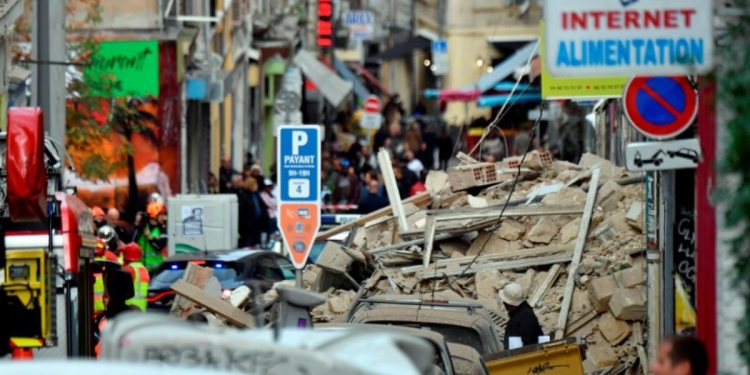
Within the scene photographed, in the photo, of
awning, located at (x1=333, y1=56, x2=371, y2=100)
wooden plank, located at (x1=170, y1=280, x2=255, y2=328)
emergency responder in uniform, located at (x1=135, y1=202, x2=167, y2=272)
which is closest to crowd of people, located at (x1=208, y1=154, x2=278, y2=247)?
emergency responder in uniform, located at (x1=135, y1=202, x2=167, y2=272)

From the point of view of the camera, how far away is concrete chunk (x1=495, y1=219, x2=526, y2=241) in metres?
18.4

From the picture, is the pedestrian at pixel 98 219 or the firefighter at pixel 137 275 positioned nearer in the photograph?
the firefighter at pixel 137 275

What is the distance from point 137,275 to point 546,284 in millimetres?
4091

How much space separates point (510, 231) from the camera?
1844cm

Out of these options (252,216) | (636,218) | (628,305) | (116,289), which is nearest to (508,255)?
(636,218)

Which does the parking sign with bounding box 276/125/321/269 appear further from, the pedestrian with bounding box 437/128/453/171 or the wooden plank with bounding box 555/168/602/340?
the pedestrian with bounding box 437/128/453/171

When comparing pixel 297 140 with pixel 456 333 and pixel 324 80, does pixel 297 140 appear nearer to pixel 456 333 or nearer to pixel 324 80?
pixel 456 333

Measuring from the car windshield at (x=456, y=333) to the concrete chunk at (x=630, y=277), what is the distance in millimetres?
3542

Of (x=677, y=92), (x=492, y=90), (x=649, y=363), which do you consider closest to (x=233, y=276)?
(x=649, y=363)

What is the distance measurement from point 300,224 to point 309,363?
10263 mm

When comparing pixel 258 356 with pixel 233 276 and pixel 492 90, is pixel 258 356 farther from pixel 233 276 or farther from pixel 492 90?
pixel 492 90

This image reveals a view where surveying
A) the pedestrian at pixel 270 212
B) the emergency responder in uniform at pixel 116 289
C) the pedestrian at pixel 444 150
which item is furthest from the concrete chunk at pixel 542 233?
the pedestrian at pixel 444 150

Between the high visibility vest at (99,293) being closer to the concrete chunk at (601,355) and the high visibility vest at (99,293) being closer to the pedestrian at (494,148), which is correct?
the concrete chunk at (601,355)

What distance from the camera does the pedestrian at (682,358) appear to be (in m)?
8.03
